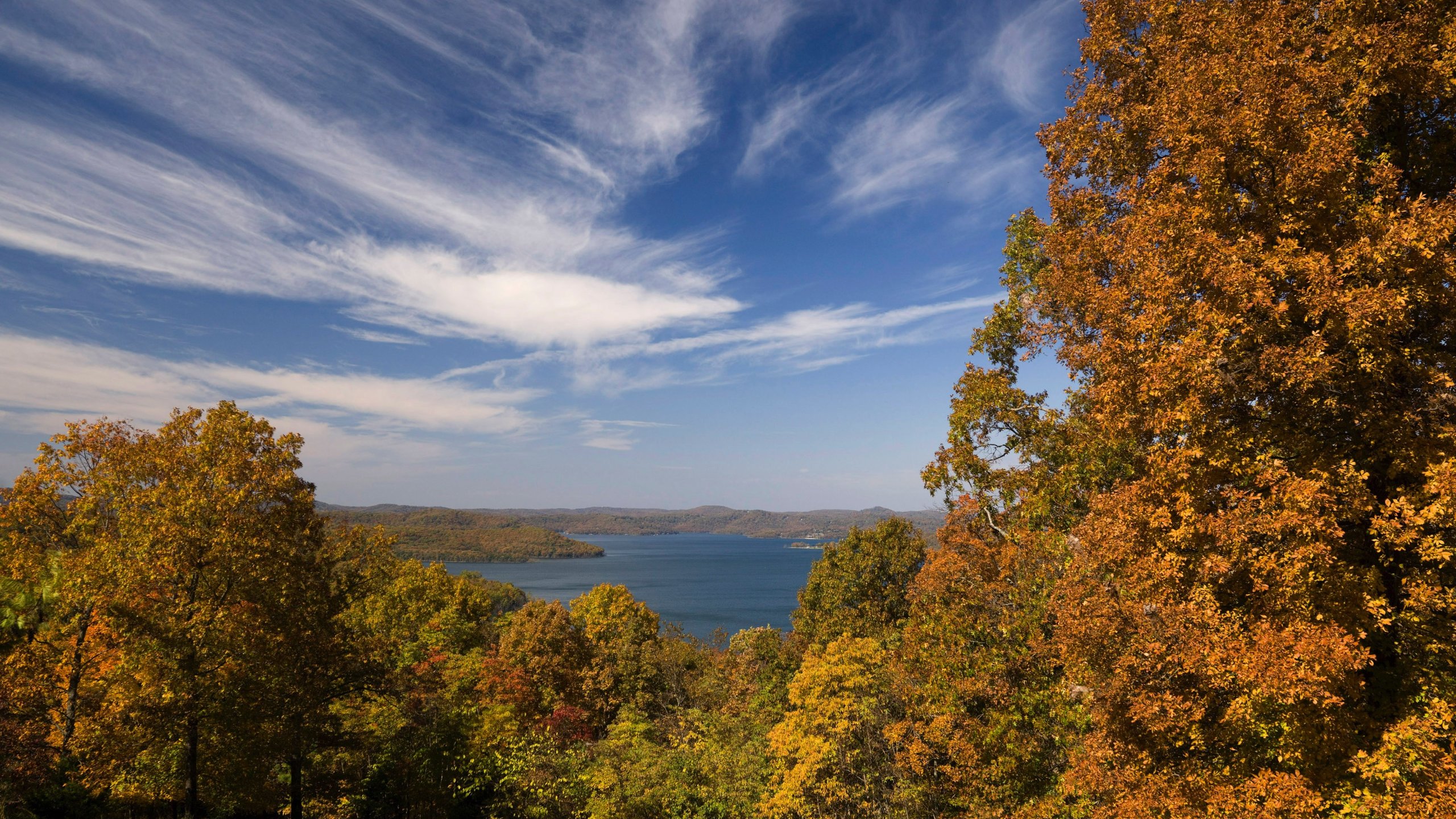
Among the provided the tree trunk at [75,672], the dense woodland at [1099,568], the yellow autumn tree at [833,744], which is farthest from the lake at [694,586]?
the tree trunk at [75,672]

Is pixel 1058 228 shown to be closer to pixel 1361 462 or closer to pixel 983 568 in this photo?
pixel 1361 462

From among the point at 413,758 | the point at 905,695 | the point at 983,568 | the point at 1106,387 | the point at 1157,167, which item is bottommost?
the point at 413,758

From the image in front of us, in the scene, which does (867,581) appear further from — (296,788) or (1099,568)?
(296,788)

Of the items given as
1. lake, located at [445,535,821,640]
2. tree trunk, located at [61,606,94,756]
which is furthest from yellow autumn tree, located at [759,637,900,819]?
lake, located at [445,535,821,640]

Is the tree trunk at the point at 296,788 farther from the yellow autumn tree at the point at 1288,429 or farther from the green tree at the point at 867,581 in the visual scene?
the green tree at the point at 867,581

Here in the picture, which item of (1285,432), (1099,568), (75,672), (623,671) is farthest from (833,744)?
Answer: (623,671)

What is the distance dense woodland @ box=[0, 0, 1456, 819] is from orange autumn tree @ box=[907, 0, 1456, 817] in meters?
0.04

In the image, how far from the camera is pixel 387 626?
100 ft

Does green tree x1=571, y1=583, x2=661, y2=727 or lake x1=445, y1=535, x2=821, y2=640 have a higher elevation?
green tree x1=571, y1=583, x2=661, y2=727

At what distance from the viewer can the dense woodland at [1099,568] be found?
6102 millimetres

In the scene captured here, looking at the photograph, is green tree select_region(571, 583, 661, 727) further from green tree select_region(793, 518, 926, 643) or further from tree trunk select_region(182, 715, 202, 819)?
tree trunk select_region(182, 715, 202, 819)

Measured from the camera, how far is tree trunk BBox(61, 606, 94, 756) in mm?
14305

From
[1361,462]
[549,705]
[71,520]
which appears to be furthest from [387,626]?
[1361,462]

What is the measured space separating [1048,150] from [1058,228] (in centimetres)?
138
